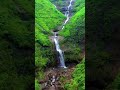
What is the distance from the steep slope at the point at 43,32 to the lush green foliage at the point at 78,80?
68.7 inches

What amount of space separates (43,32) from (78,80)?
29.5 feet

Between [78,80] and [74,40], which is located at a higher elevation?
[74,40]

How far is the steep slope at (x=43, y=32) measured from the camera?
1823 centimetres

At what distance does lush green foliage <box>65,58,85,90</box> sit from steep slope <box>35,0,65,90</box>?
1745 mm

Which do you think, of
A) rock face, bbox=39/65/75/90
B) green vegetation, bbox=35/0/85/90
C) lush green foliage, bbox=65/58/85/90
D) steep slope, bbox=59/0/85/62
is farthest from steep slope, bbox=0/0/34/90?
steep slope, bbox=59/0/85/62

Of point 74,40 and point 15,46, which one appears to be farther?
point 74,40

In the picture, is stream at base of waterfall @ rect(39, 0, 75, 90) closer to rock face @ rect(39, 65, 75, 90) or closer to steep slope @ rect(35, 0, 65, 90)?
rock face @ rect(39, 65, 75, 90)

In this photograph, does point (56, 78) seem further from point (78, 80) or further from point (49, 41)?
point (49, 41)

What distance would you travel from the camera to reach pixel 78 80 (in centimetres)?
1596

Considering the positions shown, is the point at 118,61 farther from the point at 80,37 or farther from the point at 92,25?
the point at 80,37

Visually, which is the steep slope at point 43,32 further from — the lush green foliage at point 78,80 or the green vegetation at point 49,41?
the lush green foliage at point 78,80

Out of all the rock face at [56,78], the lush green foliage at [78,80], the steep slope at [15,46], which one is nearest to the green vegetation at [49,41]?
the lush green foliage at [78,80]

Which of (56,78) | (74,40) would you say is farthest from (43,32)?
(56,78)

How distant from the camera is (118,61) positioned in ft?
48.5
